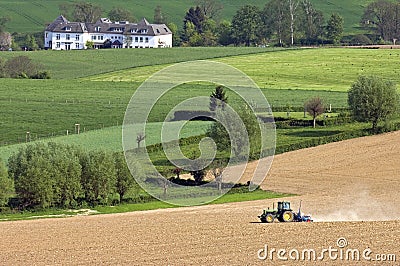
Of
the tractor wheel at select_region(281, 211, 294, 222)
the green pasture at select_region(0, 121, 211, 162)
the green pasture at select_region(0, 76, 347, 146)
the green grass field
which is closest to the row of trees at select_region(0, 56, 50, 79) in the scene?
the green grass field

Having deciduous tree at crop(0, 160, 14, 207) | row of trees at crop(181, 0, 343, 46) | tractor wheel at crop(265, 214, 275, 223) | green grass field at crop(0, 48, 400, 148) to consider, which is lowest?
deciduous tree at crop(0, 160, 14, 207)

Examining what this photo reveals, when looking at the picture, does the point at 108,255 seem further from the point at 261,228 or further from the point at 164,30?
the point at 164,30

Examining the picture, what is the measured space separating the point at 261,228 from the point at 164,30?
136251mm

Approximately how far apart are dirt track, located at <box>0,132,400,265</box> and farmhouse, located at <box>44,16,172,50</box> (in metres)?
114

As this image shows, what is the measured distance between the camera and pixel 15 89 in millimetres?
103312

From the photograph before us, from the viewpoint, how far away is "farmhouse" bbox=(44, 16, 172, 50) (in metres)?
170

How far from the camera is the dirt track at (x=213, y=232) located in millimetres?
33094

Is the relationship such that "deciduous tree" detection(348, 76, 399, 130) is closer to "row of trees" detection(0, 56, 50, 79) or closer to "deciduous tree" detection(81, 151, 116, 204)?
Result: "deciduous tree" detection(81, 151, 116, 204)

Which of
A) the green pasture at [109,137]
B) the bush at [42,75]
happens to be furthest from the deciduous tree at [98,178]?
the bush at [42,75]

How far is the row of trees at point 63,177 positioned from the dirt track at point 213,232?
19.4ft

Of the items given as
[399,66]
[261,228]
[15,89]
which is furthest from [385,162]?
[399,66]

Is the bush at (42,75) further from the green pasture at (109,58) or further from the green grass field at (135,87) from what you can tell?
the green grass field at (135,87)

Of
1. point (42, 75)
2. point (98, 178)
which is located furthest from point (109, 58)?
point (98, 178)

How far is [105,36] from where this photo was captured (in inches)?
6796
